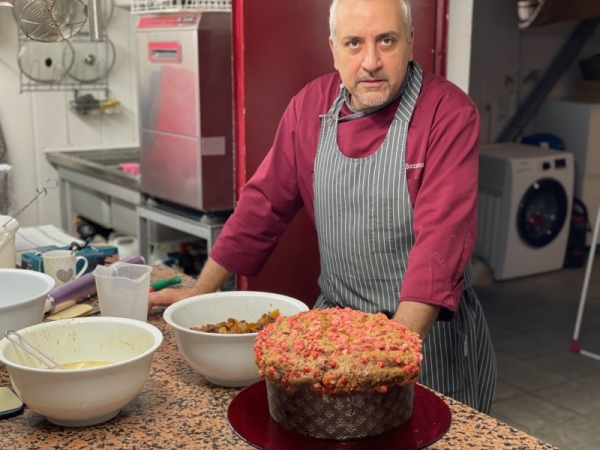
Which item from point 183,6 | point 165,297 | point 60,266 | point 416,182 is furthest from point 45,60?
point 416,182

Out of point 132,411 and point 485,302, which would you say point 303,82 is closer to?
point 132,411

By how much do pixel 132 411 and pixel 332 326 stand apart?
15.0 inches

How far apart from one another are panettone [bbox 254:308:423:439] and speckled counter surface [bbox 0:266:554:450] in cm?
11

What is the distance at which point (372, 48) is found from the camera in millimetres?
1646

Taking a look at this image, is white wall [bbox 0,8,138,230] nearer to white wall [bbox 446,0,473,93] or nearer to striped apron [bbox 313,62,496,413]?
white wall [bbox 446,0,473,93]

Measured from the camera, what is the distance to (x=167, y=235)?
360cm

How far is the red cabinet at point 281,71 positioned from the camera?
98.1 inches

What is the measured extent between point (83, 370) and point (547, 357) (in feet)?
11.7

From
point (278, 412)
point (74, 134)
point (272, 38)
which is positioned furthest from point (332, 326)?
point (74, 134)

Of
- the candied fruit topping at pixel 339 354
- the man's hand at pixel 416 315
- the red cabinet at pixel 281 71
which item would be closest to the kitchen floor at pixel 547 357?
the red cabinet at pixel 281 71

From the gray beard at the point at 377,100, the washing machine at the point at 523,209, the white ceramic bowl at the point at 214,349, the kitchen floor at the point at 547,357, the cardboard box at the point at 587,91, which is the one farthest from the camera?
the cardboard box at the point at 587,91

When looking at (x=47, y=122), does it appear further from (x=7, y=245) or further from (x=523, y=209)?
(x=523, y=209)

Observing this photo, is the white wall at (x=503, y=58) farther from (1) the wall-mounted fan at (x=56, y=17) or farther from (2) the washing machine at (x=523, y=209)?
(1) the wall-mounted fan at (x=56, y=17)

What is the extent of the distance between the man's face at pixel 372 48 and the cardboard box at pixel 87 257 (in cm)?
85
